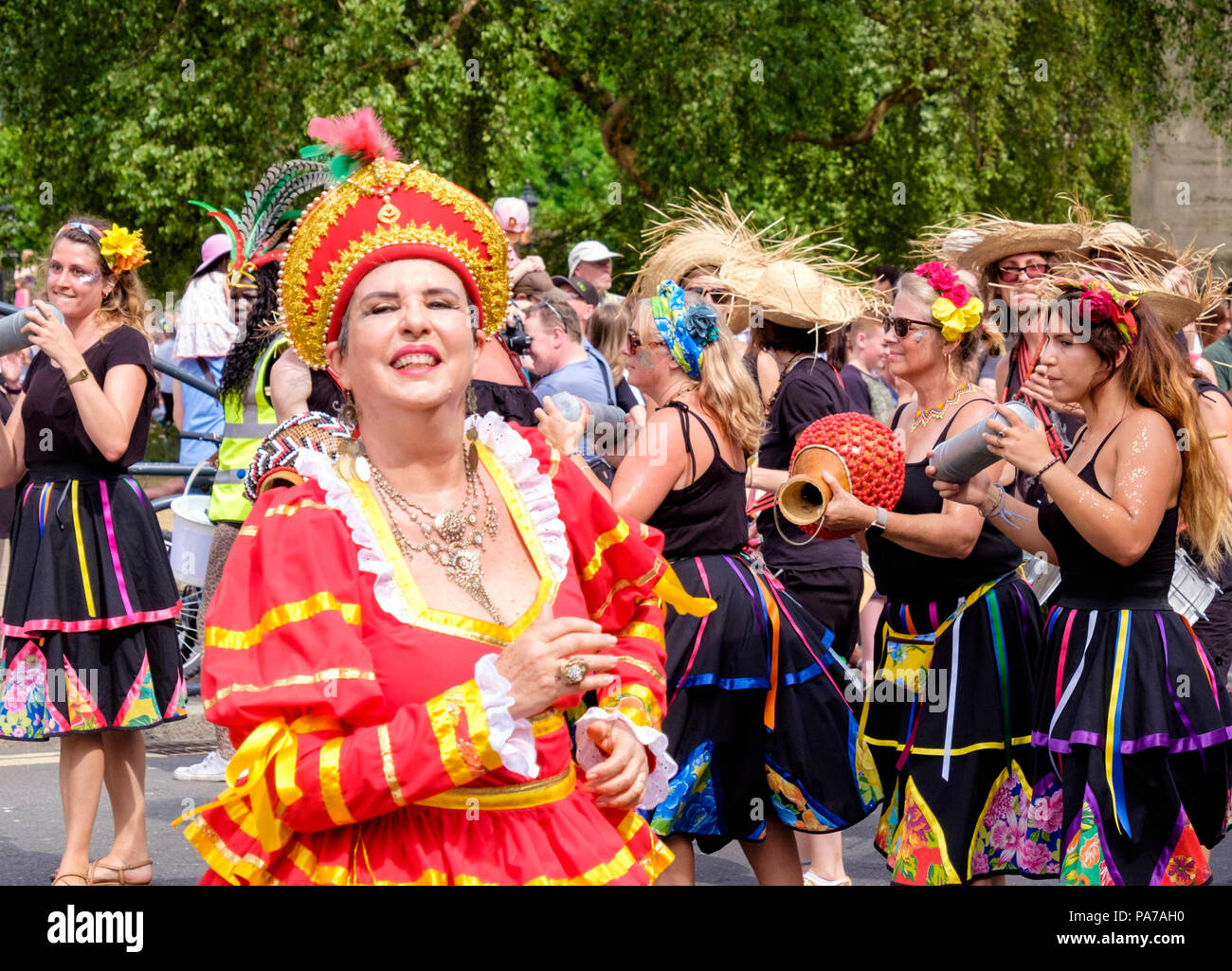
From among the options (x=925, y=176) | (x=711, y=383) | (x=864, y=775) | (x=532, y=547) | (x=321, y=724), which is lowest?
(x=864, y=775)

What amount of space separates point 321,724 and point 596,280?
8.95 metres

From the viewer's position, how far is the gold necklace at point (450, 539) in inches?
105

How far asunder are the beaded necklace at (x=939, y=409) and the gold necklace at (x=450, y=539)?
2.65m

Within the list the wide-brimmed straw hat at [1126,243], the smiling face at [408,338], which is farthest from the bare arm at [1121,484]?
the smiling face at [408,338]

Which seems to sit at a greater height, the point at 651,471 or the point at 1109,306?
the point at 1109,306

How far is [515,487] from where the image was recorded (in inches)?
114

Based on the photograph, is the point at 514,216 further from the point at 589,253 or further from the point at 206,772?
Result: the point at 206,772

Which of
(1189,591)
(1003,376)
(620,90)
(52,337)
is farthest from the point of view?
(620,90)

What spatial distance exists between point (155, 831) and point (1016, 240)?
4.06 m

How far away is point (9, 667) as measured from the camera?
544cm

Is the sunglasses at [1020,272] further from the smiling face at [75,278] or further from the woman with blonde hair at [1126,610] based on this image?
the smiling face at [75,278]

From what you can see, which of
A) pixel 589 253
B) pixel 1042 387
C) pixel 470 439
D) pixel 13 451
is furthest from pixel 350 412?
pixel 589 253

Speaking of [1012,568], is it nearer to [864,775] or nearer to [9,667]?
[864,775]
